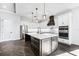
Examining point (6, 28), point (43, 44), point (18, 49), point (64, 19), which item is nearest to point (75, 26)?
point (64, 19)

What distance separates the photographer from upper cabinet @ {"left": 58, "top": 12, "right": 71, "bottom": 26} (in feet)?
5.56

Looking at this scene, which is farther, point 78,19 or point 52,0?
point 78,19

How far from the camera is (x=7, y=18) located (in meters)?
2.53

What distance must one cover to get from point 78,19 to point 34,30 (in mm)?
965

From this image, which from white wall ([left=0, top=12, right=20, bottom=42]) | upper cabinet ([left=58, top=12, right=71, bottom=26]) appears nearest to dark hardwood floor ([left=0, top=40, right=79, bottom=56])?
white wall ([left=0, top=12, right=20, bottom=42])

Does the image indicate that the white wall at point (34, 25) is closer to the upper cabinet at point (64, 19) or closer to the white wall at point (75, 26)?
the upper cabinet at point (64, 19)

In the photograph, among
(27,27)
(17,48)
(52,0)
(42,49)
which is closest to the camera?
(52,0)

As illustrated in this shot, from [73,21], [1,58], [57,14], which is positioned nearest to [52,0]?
[57,14]

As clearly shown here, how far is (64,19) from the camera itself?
1822 mm

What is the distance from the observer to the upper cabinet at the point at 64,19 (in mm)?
1695

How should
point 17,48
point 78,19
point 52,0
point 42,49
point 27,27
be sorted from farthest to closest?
point 17,48, point 42,49, point 27,27, point 78,19, point 52,0

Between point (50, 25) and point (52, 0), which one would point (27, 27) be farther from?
point (52, 0)

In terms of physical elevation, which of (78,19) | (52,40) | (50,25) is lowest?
(52,40)

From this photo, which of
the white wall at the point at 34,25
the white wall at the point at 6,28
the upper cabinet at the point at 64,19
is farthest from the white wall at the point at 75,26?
the white wall at the point at 6,28
